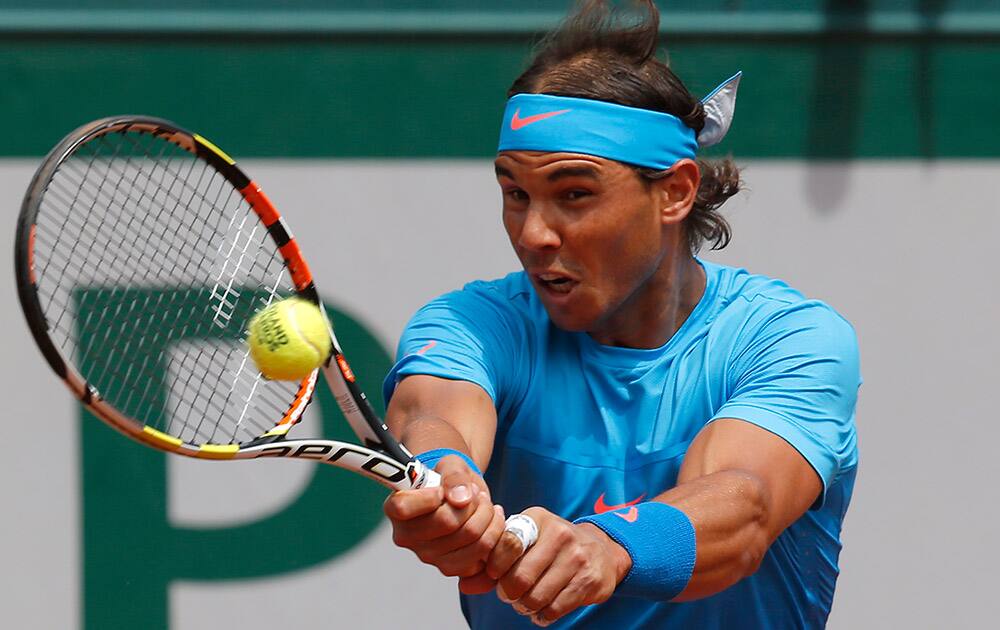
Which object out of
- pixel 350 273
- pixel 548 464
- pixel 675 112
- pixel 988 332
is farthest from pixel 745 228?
pixel 548 464

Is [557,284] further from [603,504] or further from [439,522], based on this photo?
[439,522]

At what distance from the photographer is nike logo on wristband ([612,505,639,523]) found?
2.17 m

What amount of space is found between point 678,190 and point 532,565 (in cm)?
95

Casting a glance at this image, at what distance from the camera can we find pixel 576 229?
254 cm

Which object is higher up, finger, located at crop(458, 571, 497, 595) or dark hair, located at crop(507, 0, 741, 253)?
dark hair, located at crop(507, 0, 741, 253)

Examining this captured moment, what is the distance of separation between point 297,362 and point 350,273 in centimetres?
203

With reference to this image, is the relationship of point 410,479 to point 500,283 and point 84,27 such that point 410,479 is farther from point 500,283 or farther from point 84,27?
point 84,27

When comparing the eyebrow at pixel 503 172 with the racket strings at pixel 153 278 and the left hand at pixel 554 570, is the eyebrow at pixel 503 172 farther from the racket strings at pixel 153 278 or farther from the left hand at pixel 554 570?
the racket strings at pixel 153 278

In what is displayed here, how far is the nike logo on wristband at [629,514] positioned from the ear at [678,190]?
2.30 feet

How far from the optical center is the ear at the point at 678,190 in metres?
2.71

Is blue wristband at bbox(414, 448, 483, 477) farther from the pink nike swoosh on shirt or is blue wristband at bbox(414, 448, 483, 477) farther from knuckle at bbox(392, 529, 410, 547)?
the pink nike swoosh on shirt

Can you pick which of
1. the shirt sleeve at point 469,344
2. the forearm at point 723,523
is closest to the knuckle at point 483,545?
the forearm at point 723,523

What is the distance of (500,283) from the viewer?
9.21 feet

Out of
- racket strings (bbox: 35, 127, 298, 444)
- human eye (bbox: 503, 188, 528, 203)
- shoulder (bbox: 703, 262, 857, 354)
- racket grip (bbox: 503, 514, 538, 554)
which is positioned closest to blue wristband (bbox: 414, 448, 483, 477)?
racket grip (bbox: 503, 514, 538, 554)
